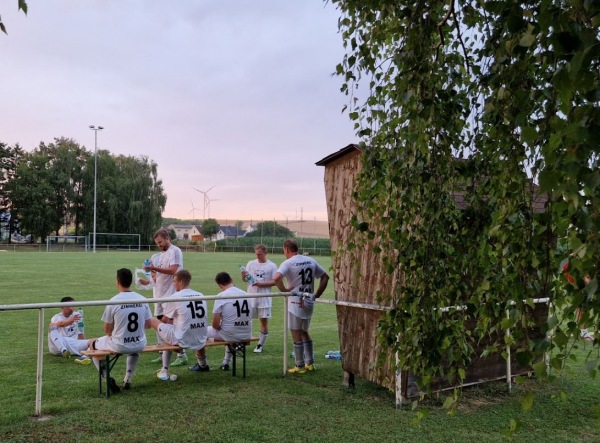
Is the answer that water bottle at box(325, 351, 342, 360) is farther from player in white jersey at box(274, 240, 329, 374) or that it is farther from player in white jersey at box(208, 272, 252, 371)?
player in white jersey at box(208, 272, 252, 371)

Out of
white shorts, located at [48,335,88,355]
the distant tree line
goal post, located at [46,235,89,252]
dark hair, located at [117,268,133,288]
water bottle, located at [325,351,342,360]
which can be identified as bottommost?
water bottle, located at [325,351,342,360]

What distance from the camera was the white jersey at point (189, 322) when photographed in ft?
20.1

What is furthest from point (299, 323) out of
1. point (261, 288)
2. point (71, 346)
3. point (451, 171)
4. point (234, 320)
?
point (451, 171)

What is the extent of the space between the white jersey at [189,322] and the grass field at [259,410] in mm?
453

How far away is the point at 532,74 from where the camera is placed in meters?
2.14

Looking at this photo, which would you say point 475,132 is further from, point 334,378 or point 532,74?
point 334,378

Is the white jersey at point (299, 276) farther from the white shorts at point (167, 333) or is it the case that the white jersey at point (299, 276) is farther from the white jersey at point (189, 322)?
the white shorts at point (167, 333)

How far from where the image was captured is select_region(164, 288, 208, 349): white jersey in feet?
20.1

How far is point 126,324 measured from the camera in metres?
5.62

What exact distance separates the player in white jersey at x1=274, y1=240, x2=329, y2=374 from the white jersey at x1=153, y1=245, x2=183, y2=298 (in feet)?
4.93

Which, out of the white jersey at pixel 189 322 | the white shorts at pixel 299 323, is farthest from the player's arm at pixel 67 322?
the white shorts at pixel 299 323

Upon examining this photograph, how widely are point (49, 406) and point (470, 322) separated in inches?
166

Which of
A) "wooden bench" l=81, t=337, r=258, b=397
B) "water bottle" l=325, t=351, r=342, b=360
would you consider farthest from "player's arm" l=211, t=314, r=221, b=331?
"water bottle" l=325, t=351, r=342, b=360

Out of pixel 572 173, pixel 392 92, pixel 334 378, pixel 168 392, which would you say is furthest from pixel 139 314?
pixel 572 173
